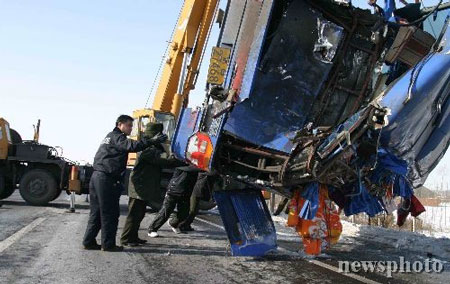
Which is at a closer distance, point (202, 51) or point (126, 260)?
point (126, 260)

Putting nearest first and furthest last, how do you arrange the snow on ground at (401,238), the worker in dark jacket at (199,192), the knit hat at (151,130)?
the knit hat at (151,130) < the snow on ground at (401,238) < the worker in dark jacket at (199,192)

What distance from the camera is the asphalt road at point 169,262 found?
13.1 feet

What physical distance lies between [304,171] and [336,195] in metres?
1.41

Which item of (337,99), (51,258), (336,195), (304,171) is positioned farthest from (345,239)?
(51,258)

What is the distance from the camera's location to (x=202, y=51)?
9805mm

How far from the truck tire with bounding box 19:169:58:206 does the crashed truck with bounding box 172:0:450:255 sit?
709 centimetres

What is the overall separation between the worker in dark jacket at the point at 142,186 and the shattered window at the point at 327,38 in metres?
2.33

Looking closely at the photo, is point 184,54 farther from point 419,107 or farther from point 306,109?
point 419,107

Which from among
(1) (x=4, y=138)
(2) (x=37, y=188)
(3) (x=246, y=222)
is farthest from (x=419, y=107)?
(1) (x=4, y=138)

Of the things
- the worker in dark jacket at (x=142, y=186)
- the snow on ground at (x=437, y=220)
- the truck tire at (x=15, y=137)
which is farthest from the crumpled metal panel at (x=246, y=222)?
the snow on ground at (x=437, y=220)

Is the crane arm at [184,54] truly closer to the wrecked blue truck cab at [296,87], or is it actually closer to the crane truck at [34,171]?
the crane truck at [34,171]

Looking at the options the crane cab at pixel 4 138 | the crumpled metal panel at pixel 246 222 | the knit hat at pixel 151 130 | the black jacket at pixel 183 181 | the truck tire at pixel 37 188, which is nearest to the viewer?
the crumpled metal panel at pixel 246 222

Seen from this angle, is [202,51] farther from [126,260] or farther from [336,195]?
[126,260]

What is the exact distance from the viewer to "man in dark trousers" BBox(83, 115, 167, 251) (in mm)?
5121
